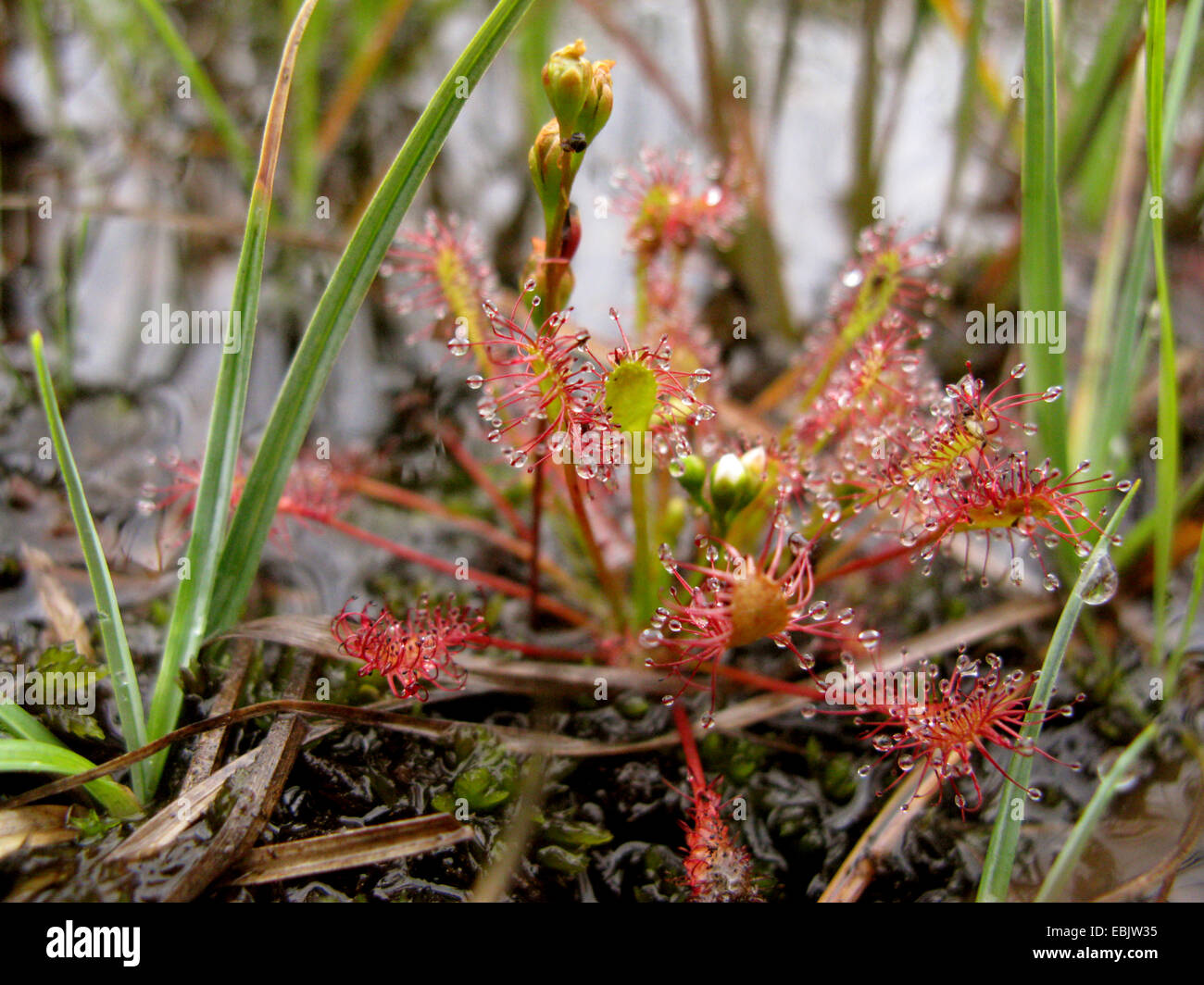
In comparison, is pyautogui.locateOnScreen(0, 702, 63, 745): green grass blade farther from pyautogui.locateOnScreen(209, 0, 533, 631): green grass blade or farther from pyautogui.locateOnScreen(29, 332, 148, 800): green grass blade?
pyautogui.locateOnScreen(209, 0, 533, 631): green grass blade

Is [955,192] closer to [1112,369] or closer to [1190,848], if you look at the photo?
[1112,369]

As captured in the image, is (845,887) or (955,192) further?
(955,192)

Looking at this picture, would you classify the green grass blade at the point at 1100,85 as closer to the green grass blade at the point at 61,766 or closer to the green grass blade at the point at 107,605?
the green grass blade at the point at 107,605

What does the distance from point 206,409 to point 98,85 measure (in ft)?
5.05

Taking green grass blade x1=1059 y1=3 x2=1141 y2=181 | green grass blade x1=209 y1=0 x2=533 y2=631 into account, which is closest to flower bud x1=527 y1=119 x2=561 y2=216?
green grass blade x1=209 y1=0 x2=533 y2=631

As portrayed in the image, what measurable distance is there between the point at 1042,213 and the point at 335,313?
4.10ft

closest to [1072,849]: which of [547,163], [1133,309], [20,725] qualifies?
[1133,309]

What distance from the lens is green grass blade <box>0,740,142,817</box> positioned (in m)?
1.18

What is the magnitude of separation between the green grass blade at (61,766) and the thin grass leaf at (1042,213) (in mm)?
1717

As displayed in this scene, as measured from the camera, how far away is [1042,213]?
1533mm

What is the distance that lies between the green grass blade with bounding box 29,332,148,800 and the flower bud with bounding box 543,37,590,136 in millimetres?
830

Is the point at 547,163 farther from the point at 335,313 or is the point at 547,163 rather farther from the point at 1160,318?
the point at 1160,318
